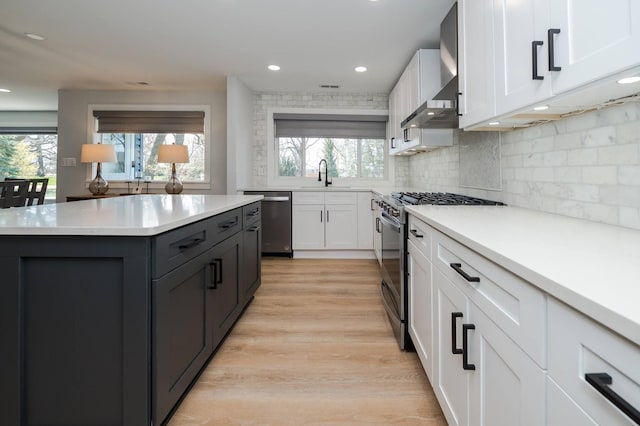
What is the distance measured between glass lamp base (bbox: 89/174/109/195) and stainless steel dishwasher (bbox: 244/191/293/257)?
7.33 ft

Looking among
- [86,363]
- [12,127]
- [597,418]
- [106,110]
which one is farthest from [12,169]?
[597,418]

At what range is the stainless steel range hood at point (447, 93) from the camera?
2203 mm

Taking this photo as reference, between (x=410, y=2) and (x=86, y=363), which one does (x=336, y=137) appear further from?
(x=86, y=363)

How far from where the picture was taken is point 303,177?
5.38 meters

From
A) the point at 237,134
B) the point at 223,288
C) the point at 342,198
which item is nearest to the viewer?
the point at 223,288

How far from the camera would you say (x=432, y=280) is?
154 cm

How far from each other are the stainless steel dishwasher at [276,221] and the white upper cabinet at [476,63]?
120 inches

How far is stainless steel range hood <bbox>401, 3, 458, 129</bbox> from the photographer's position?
2.20m

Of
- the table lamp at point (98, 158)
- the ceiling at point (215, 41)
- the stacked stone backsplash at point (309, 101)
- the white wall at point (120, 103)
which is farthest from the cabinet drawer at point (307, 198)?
the table lamp at point (98, 158)

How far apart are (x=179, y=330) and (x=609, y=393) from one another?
1.43m

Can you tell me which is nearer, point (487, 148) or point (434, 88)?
A: point (487, 148)

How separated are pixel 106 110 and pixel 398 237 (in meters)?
5.29

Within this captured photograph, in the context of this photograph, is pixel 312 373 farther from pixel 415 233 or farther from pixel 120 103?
pixel 120 103

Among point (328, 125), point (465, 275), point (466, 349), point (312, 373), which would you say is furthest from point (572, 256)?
point (328, 125)
